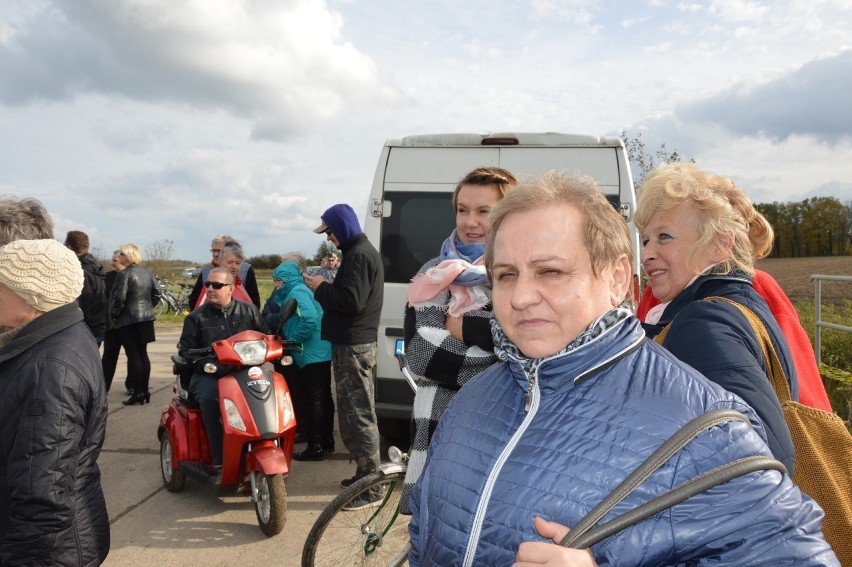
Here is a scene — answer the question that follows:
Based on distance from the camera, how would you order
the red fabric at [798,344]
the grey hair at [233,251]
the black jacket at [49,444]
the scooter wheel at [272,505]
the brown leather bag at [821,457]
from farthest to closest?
1. the grey hair at [233,251]
2. the scooter wheel at [272,505]
3. the black jacket at [49,444]
4. the red fabric at [798,344]
5. the brown leather bag at [821,457]

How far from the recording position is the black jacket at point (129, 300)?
7.20m

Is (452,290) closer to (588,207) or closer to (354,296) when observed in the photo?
(588,207)

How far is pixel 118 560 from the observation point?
378 cm

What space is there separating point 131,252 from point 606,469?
25.1 ft

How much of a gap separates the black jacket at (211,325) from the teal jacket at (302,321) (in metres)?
0.44

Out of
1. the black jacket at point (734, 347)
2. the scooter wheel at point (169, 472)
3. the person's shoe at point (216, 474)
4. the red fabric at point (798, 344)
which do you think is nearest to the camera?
the black jacket at point (734, 347)

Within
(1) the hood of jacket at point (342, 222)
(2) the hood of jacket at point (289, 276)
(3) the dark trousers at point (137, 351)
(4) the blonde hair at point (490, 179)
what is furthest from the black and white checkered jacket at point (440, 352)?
(3) the dark trousers at point (137, 351)

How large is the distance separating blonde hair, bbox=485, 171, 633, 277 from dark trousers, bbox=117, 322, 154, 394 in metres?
7.04

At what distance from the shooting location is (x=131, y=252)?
7.58m

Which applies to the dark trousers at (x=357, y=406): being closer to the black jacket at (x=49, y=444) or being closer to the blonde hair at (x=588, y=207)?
the black jacket at (x=49, y=444)

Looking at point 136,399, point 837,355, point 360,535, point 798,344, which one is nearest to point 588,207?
point 798,344

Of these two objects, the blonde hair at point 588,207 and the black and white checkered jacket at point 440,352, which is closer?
the blonde hair at point 588,207

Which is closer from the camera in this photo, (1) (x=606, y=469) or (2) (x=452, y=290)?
(1) (x=606, y=469)

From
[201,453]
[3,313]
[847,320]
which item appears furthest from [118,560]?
[847,320]
